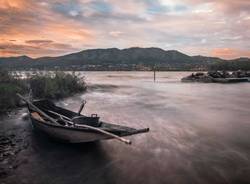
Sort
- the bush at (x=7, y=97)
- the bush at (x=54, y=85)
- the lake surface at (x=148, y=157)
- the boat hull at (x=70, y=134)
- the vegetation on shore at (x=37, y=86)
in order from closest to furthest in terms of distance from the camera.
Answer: the lake surface at (x=148, y=157)
the boat hull at (x=70, y=134)
the bush at (x=7, y=97)
the vegetation on shore at (x=37, y=86)
the bush at (x=54, y=85)

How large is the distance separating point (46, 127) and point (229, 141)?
404 inches

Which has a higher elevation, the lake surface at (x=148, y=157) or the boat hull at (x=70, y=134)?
the boat hull at (x=70, y=134)

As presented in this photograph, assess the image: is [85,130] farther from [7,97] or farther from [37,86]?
[37,86]

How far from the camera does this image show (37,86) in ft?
104

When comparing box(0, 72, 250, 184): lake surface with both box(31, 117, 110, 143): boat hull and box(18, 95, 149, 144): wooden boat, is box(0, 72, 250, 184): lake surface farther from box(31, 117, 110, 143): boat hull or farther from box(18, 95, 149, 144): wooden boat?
box(18, 95, 149, 144): wooden boat

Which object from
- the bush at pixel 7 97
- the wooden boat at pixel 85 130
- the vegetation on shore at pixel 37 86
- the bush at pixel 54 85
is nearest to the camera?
the wooden boat at pixel 85 130

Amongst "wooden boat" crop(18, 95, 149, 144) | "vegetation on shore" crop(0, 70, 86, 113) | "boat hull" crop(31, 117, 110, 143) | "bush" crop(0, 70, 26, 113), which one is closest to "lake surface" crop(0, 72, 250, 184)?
"boat hull" crop(31, 117, 110, 143)

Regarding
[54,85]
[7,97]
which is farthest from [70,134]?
[54,85]

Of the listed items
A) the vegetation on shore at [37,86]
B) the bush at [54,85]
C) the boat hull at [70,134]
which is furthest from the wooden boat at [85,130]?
the bush at [54,85]

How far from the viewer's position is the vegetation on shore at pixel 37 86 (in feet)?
76.6

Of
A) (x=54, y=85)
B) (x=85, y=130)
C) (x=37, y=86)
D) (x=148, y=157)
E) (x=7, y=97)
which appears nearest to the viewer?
(x=85, y=130)

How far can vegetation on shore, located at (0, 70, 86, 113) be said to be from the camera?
23348 mm

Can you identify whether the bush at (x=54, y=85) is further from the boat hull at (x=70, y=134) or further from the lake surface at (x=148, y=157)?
the boat hull at (x=70, y=134)

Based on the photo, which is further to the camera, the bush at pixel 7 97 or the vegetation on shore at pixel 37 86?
the vegetation on shore at pixel 37 86
